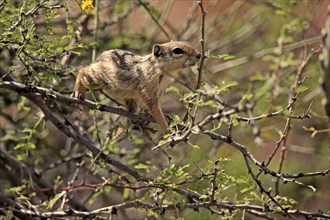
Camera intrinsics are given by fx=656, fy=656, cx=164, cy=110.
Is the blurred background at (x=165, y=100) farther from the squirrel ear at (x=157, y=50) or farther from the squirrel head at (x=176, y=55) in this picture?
the squirrel ear at (x=157, y=50)

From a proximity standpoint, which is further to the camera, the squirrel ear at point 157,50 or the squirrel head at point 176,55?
the squirrel ear at point 157,50

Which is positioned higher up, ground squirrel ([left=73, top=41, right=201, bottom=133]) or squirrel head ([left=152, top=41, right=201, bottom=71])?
squirrel head ([left=152, top=41, right=201, bottom=71])

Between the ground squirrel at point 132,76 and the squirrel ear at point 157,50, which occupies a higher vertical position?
the squirrel ear at point 157,50

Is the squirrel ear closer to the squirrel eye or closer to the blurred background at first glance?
the squirrel eye

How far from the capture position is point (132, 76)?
4.22 meters

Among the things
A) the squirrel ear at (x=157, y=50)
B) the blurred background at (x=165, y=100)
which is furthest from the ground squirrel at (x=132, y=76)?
the blurred background at (x=165, y=100)

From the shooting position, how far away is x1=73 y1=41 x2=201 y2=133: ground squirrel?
4117 millimetres

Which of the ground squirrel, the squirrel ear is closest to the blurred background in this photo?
the ground squirrel

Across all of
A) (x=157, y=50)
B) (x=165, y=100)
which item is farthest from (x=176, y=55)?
(x=165, y=100)

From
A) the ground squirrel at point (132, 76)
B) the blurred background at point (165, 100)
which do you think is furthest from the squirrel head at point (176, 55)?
the blurred background at point (165, 100)

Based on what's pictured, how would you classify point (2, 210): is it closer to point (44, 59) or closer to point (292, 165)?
point (44, 59)

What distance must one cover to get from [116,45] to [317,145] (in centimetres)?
255

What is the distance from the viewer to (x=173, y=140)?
2768mm

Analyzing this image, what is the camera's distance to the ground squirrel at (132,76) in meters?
4.12
